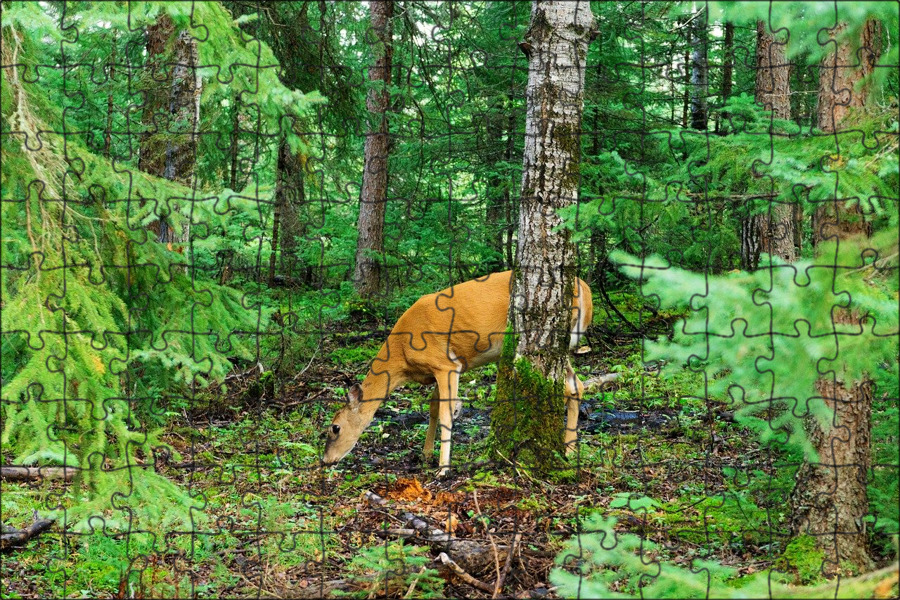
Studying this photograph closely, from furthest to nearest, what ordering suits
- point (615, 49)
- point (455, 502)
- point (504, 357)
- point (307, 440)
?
point (615, 49) < point (307, 440) < point (504, 357) < point (455, 502)

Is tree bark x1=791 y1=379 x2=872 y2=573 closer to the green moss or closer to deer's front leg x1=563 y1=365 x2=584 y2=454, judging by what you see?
the green moss

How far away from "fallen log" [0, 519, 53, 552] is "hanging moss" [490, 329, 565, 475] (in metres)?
2.82

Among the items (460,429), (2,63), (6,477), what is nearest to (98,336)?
(2,63)

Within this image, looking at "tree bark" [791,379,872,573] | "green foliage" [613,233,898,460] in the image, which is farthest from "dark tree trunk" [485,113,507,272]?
"green foliage" [613,233,898,460]

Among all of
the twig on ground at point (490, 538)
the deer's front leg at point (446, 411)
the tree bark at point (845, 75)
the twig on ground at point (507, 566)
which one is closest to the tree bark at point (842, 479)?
the tree bark at point (845, 75)

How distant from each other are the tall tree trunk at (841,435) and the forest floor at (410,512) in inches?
8.0

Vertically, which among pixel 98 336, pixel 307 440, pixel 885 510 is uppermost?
pixel 98 336

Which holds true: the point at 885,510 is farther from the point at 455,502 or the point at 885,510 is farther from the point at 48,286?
the point at 48,286

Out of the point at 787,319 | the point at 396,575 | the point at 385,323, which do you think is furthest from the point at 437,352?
the point at 787,319

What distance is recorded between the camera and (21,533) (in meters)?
4.62

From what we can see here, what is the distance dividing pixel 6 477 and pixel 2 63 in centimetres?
289

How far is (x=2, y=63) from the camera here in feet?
12.8

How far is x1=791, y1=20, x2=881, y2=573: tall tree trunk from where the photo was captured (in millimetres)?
4117

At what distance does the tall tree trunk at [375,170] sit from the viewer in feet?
38.2
